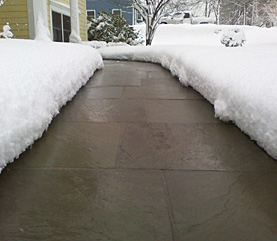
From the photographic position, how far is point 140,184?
1.34m

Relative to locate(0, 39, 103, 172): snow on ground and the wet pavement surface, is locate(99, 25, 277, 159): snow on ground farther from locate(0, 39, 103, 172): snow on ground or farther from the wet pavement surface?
locate(0, 39, 103, 172): snow on ground


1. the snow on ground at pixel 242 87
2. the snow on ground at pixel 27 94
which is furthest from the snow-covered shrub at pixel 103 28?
the snow on ground at pixel 27 94

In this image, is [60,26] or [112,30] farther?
→ [112,30]

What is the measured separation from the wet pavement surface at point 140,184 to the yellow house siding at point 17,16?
5557 millimetres

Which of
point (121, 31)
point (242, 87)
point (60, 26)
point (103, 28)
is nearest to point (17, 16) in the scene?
point (60, 26)

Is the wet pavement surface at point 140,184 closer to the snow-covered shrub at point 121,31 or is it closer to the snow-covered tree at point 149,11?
the snow-covered tree at point 149,11

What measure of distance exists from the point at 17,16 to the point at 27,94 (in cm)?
609

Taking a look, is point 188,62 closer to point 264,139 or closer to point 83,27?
point 264,139

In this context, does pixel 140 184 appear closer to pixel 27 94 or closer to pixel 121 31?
pixel 27 94

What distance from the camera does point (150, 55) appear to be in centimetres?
705

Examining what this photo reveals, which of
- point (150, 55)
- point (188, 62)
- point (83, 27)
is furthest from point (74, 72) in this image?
point (83, 27)

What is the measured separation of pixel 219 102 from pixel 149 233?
158 centimetres

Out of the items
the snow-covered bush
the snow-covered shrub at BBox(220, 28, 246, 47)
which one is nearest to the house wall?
the snow-covered bush

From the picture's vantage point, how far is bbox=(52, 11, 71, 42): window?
26.9 ft
